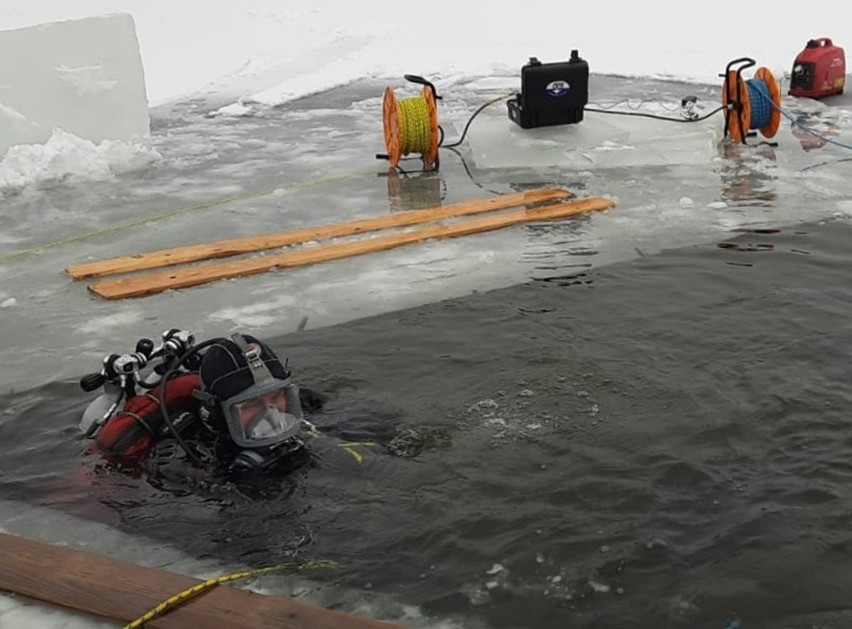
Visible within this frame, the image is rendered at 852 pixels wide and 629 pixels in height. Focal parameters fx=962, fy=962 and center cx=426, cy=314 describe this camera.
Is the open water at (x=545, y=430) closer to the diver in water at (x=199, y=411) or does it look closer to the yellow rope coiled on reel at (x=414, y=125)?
the diver in water at (x=199, y=411)

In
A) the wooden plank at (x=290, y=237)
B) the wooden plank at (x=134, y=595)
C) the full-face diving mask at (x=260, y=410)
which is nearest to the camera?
the wooden plank at (x=134, y=595)

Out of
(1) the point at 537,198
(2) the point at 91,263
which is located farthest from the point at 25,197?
(1) the point at 537,198

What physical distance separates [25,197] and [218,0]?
16892 millimetres

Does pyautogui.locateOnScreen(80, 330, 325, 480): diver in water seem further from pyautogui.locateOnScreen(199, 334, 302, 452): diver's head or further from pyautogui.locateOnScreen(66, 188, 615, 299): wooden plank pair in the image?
pyautogui.locateOnScreen(66, 188, 615, 299): wooden plank pair

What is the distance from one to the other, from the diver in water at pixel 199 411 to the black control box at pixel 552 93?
5.91m

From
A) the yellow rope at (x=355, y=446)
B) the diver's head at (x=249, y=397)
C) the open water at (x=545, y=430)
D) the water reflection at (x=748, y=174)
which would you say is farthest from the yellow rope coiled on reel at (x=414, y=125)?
the diver's head at (x=249, y=397)

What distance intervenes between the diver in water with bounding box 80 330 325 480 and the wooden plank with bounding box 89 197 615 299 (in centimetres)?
222

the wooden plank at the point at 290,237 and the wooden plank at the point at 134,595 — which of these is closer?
the wooden plank at the point at 134,595

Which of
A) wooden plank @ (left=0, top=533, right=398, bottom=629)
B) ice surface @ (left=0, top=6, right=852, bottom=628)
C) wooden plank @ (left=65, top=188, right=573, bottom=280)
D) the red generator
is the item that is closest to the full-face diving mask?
ice surface @ (left=0, top=6, right=852, bottom=628)

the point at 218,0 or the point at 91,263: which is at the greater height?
the point at 218,0

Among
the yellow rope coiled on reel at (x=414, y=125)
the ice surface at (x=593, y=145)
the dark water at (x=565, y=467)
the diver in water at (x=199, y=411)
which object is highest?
the yellow rope coiled on reel at (x=414, y=125)

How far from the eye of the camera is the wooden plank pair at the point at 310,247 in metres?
7.06

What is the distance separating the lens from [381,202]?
900cm

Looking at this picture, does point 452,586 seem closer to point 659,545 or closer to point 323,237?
point 659,545
